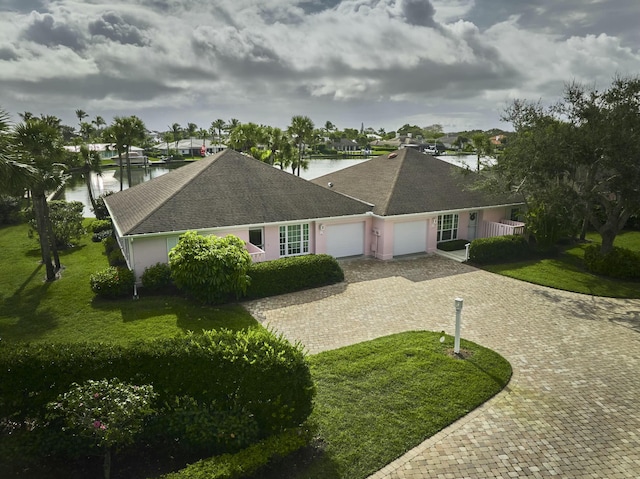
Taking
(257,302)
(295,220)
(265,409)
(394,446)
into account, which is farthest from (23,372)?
(295,220)

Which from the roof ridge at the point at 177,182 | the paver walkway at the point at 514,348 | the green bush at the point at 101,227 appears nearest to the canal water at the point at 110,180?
the green bush at the point at 101,227

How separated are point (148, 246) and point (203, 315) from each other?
4886mm

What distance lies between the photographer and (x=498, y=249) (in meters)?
22.5

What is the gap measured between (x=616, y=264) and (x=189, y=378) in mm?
20247

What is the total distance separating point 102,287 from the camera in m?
16.7

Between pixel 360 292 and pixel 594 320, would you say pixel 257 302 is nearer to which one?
pixel 360 292

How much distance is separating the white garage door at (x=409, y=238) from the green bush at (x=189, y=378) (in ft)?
52.2

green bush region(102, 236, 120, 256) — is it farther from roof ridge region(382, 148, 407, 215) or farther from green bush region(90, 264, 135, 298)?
roof ridge region(382, 148, 407, 215)

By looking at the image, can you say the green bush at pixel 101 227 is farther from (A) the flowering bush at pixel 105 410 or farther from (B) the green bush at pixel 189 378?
(A) the flowering bush at pixel 105 410

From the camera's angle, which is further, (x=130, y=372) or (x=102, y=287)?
(x=102, y=287)

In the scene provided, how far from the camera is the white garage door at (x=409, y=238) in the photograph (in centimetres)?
2338

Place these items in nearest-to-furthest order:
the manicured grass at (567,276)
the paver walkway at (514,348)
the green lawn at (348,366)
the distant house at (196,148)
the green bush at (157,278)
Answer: the paver walkway at (514,348), the green lawn at (348,366), the green bush at (157,278), the manicured grass at (567,276), the distant house at (196,148)

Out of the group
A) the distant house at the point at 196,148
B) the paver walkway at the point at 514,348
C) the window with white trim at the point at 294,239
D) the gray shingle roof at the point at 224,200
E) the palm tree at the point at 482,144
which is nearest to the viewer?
the paver walkway at the point at 514,348

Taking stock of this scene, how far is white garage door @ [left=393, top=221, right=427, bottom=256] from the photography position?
76.7ft
